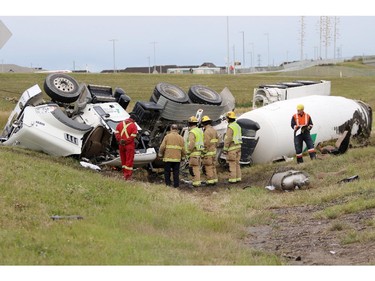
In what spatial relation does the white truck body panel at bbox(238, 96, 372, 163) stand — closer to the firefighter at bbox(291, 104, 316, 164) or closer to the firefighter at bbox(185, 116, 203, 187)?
the firefighter at bbox(291, 104, 316, 164)

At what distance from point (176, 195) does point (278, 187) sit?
2.37 meters

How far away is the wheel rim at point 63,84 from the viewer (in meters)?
14.5

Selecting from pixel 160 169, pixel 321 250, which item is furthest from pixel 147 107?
pixel 321 250

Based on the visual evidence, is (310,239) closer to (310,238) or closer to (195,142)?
(310,238)

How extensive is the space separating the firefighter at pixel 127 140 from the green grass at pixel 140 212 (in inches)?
34.9

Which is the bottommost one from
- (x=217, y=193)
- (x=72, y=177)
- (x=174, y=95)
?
(x=217, y=193)

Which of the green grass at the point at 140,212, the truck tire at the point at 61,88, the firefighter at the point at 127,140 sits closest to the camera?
the green grass at the point at 140,212

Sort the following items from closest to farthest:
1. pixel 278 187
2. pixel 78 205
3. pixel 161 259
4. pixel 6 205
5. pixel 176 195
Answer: pixel 161 259 < pixel 6 205 < pixel 78 205 < pixel 176 195 < pixel 278 187

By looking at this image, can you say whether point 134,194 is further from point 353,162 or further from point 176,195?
point 353,162

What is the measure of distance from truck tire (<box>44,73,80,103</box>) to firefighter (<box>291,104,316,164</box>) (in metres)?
5.07

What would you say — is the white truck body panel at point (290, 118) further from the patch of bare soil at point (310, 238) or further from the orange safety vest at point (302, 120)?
the patch of bare soil at point (310, 238)

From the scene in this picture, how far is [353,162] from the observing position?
14.1 m

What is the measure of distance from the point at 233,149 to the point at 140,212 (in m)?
5.38

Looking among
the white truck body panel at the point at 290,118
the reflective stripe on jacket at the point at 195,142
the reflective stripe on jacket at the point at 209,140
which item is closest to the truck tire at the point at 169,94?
the reflective stripe on jacket at the point at 209,140
